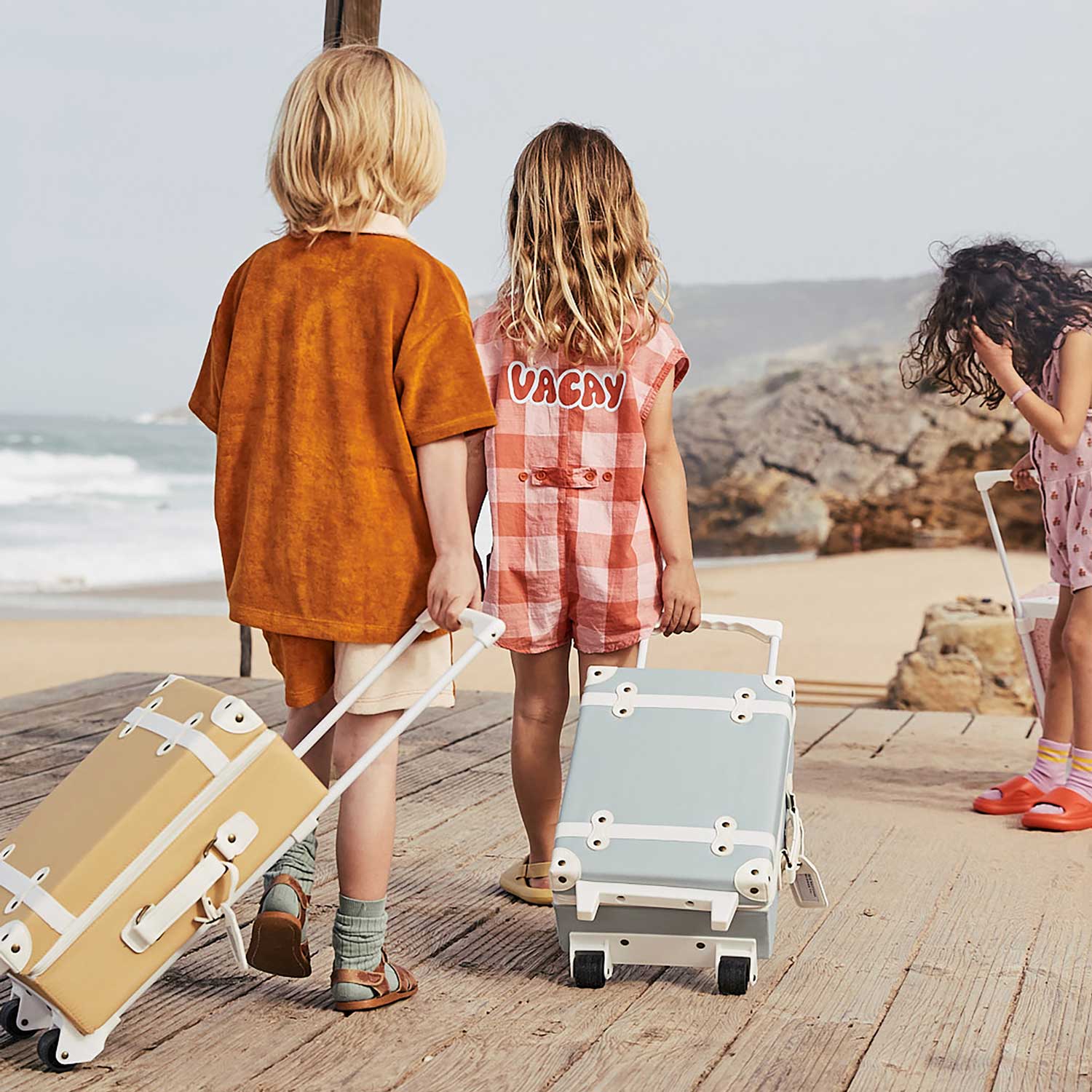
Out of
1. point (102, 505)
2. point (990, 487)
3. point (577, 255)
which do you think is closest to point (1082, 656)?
point (990, 487)

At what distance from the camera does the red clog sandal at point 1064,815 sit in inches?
108

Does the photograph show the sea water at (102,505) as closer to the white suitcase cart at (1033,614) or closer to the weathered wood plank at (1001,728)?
the weathered wood plank at (1001,728)

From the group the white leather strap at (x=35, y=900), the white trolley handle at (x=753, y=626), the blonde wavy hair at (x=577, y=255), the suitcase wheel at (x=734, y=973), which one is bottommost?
the suitcase wheel at (x=734, y=973)

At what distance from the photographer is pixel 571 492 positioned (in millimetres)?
2158

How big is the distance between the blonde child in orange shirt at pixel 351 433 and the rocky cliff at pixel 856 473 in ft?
44.5

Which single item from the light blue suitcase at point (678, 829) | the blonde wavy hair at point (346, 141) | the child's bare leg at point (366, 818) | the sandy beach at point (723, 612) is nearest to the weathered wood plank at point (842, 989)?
the light blue suitcase at point (678, 829)

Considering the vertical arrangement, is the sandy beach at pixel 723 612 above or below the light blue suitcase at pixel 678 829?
below

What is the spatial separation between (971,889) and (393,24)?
2578 cm

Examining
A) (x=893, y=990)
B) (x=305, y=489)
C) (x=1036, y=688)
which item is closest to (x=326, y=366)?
(x=305, y=489)

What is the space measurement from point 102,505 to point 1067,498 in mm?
16430

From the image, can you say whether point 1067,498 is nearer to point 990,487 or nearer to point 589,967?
point 990,487

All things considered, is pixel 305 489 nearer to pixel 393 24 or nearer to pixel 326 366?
pixel 326 366

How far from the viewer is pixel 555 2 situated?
2403cm

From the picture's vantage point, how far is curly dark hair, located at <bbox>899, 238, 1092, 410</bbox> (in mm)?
2832
